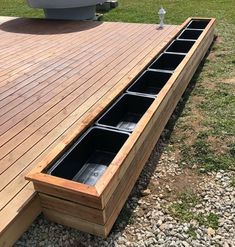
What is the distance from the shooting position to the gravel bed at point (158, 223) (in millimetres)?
2588

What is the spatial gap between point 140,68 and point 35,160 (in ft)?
7.32

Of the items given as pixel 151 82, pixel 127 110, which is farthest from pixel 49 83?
pixel 151 82

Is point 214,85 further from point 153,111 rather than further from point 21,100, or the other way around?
point 21,100

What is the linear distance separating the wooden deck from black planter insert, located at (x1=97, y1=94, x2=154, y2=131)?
15 centimetres

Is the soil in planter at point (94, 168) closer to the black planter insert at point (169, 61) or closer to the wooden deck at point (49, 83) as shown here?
the wooden deck at point (49, 83)

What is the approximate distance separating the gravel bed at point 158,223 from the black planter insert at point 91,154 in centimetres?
43

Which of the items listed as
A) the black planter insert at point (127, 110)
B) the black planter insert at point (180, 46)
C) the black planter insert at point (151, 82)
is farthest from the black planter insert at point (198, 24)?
the black planter insert at point (127, 110)

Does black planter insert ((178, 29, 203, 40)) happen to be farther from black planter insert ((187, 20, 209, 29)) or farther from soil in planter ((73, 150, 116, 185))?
soil in planter ((73, 150, 116, 185))

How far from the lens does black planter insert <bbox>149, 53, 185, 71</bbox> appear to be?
16.8 ft

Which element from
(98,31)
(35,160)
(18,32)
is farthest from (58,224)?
(18,32)

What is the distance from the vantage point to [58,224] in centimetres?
274

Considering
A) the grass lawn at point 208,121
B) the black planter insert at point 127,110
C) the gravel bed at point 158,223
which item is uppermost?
the black planter insert at point 127,110

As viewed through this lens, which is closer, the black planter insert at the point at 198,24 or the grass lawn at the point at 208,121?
the grass lawn at the point at 208,121

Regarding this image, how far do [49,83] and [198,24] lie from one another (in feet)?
13.3
